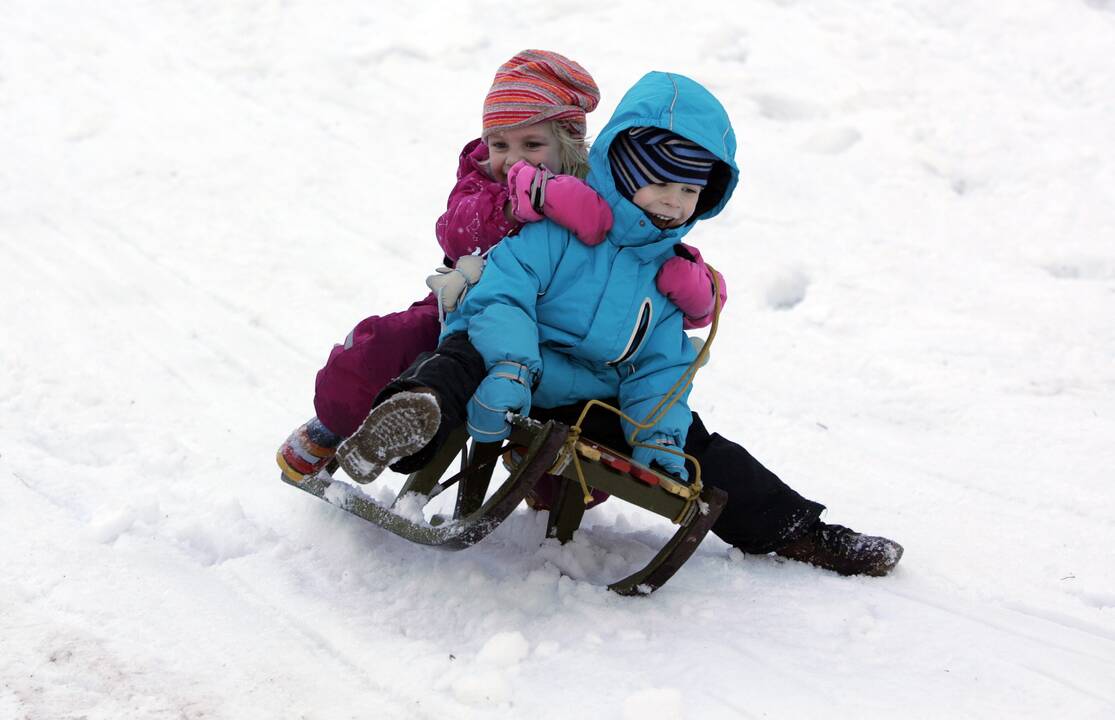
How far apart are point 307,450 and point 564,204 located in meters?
1.00

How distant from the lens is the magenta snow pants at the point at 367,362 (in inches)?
108

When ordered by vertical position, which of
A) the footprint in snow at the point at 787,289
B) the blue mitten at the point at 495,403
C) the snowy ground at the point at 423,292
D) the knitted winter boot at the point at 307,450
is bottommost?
the footprint in snow at the point at 787,289

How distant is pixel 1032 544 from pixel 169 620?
239cm

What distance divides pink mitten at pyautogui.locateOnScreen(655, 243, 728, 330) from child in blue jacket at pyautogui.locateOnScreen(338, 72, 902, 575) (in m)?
0.02

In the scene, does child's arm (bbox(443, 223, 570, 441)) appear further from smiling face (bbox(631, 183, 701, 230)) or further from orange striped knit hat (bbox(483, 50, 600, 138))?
orange striped knit hat (bbox(483, 50, 600, 138))

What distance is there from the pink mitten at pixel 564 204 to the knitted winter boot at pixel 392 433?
63 centimetres

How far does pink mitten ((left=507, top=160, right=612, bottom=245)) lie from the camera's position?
257cm

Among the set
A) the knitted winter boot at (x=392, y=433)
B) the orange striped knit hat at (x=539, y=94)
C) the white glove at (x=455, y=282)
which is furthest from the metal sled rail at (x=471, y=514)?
the orange striped knit hat at (x=539, y=94)

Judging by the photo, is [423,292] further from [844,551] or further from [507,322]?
[844,551]

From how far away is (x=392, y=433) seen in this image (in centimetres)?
217

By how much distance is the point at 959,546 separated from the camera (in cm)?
308

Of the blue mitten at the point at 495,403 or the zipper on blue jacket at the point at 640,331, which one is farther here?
the zipper on blue jacket at the point at 640,331

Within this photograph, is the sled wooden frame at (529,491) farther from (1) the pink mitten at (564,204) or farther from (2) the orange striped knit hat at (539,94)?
(2) the orange striped knit hat at (539,94)

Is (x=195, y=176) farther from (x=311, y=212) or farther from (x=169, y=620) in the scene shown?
(x=169, y=620)
